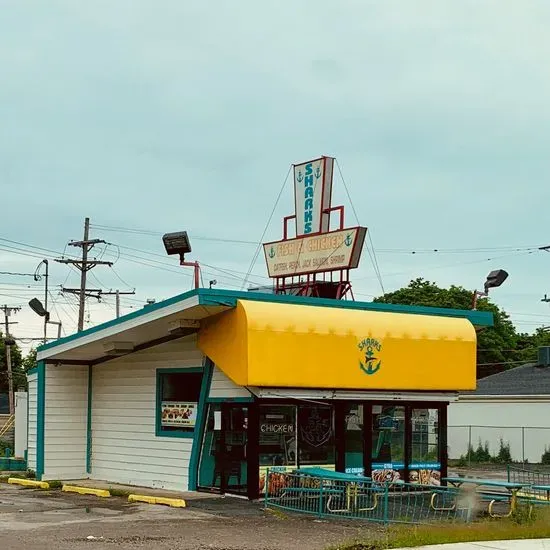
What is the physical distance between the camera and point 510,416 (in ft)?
137

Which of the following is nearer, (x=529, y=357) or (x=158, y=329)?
(x=158, y=329)

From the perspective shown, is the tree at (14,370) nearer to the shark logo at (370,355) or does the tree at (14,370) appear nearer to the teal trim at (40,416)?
the teal trim at (40,416)

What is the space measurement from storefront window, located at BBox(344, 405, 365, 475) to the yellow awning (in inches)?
36.4

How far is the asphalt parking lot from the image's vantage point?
13648 millimetres

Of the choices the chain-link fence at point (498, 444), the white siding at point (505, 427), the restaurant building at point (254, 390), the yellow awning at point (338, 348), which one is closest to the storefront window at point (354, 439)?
the restaurant building at point (254, 390)

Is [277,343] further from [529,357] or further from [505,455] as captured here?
[529,357]

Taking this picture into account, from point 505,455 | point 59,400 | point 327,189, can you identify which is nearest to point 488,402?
point 505,455

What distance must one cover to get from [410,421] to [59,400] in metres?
8.89

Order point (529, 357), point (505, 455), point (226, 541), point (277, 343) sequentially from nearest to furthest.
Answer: point (226, 541) < point (277, 343) < point (505, 455) < point (529, 357)

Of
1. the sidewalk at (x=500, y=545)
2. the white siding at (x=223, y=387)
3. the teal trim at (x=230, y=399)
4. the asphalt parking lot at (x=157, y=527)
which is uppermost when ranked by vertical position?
the white siding at (x=223, y=387)

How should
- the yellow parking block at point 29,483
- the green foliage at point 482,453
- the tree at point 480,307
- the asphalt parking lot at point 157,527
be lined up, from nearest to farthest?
1. the asphalt parking lot at point 157,527
2. the yellow parking block at point 29,483
3. the green foliage at point 482,453
4. the tree at point 480,307

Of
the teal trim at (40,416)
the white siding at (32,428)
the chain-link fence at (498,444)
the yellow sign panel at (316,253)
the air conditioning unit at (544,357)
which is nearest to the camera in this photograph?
the yellow sign panel at (316,253)

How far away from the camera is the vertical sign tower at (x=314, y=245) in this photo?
77.7 feet

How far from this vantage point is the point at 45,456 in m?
23.9
